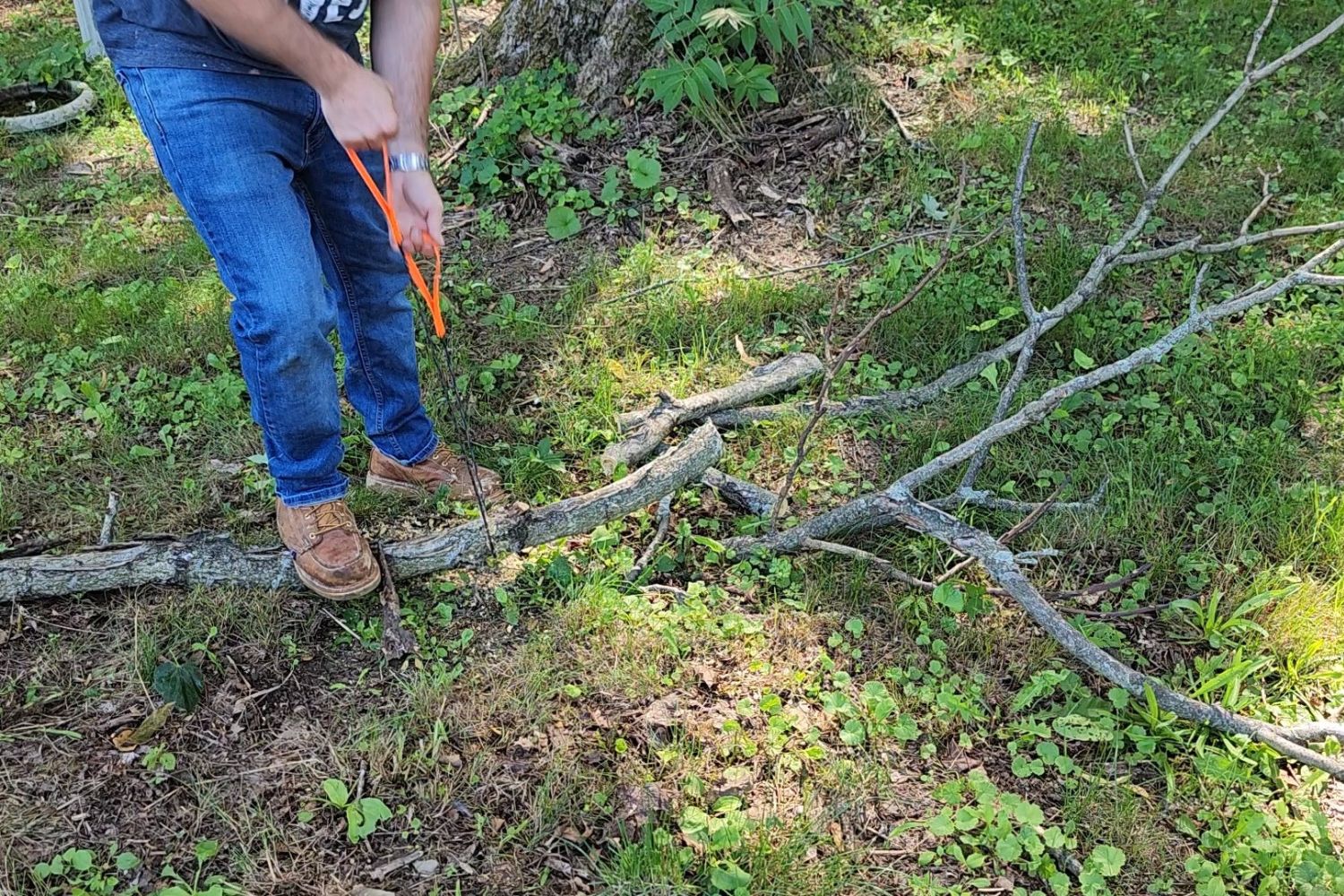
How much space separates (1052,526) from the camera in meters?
2.90

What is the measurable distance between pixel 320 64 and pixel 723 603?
161cm

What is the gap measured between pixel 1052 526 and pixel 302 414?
2.05 meters

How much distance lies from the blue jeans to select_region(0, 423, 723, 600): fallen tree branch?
223 mm

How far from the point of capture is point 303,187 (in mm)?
Result: 2482

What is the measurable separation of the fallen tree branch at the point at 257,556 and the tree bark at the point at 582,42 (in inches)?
93.7

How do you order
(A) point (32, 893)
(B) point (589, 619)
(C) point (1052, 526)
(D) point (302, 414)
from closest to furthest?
(A) point (32, 893), (D) point (302, 414), (B) point (589, 619), (C) point (1052, 526)

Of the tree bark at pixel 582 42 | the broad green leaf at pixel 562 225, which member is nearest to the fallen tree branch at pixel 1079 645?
the broad green leaf at pixel 562 225

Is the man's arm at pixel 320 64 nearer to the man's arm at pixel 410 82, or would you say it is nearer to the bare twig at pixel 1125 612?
the man's arm at pixel 410 82

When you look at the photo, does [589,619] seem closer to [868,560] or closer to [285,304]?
[868,560]

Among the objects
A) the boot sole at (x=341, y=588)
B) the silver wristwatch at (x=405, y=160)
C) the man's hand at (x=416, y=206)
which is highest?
the silver wristwatch at (x=405, y=160)

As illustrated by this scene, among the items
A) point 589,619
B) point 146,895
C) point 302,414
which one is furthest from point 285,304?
point 146,895

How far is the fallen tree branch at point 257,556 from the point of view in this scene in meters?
2.60

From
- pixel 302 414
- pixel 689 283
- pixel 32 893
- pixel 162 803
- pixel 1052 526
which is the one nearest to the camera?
pixel 32 893

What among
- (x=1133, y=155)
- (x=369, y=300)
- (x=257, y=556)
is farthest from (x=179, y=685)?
(x=1133, y=155)
